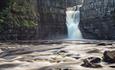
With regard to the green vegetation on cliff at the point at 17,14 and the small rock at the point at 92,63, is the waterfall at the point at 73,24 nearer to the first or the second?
the green vegetation on cliff at the point at 17,14

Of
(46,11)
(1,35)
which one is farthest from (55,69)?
(46,11)

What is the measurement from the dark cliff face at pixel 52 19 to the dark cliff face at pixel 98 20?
428cm

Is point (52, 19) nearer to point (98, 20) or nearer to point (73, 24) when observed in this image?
point (73, 24)

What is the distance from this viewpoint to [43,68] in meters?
9.61

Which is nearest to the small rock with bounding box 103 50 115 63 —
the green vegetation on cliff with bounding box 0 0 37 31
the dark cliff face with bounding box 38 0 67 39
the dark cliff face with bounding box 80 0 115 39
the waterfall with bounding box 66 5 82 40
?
the green vegetation on cliff with bounding box 0 0 37 31

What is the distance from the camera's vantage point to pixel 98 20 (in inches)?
2223

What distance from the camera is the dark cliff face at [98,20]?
53.5 metres

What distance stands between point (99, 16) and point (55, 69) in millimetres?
47782

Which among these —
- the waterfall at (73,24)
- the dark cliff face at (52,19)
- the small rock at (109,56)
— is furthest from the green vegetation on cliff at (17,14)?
the small rock at (109,56)

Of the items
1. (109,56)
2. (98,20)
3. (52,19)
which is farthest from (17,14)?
(109,56)

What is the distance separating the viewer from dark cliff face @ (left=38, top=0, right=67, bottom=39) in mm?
52075

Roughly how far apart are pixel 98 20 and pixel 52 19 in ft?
30.5

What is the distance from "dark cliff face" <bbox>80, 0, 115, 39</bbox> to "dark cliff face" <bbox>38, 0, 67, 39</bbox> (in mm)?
4278

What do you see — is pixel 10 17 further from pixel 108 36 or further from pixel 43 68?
pixel 43 68
